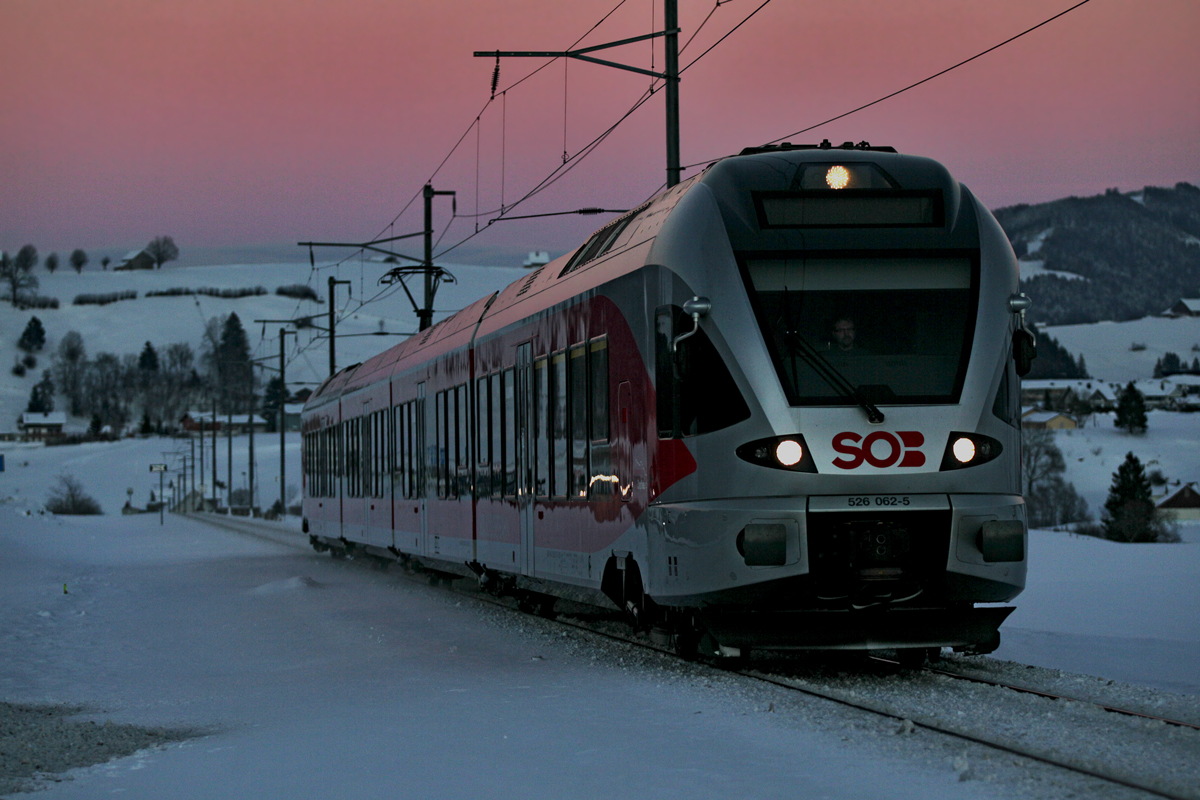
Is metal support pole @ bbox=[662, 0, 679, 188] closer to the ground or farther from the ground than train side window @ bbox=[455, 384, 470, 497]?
farther from the ground

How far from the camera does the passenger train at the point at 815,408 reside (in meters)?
10.1


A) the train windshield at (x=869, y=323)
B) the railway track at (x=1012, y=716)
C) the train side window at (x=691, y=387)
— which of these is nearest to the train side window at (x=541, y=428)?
the railway track at (x=1012, y=716)

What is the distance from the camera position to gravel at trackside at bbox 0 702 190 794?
8102 millimetres

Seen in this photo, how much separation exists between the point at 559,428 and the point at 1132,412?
167006 mm

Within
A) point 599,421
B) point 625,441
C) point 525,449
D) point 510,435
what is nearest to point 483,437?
point 510,435

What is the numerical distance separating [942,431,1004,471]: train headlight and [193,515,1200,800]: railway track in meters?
1.54

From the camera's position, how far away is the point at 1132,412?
16888cm

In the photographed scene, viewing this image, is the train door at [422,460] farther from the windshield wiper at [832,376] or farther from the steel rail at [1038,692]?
the windshield wiper at [832,376]

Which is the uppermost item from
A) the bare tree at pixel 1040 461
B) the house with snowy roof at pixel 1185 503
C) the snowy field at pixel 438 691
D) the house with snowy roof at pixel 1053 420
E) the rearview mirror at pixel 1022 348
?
the house with snowy roof at pixel 1053 420

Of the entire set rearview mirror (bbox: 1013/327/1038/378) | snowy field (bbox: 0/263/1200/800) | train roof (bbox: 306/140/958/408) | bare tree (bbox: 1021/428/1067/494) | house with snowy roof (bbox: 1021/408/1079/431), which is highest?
house with snowy roof (bbox: 1021/408/1079/431)

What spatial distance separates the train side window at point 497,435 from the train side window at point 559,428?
2079mm

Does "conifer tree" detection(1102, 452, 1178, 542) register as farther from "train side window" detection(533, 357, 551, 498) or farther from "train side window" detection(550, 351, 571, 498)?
"train side window" detection(550, 351, 571, 498)

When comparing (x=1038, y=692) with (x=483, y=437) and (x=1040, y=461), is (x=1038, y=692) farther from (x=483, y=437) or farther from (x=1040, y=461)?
(x=1040, y=461)

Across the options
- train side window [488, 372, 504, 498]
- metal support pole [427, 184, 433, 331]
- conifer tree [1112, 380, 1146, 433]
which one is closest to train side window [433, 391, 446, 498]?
train side window [488, 372, 504, 498]
